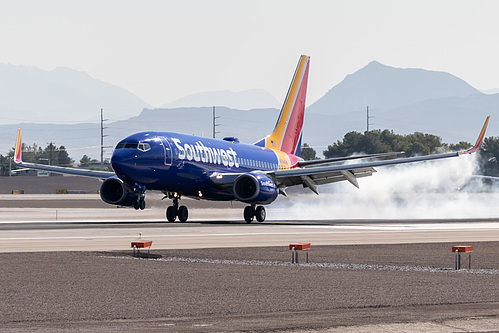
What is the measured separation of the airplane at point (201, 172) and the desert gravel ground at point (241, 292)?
59.6ft

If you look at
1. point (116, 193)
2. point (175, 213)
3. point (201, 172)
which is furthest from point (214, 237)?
point (116, 193)

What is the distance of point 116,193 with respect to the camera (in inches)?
2050

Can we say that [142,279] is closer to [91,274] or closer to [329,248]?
[91,274]

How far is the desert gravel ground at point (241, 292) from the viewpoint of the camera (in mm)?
14562

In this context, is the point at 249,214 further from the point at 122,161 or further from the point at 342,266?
the point at 342,266

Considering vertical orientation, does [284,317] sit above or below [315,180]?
below

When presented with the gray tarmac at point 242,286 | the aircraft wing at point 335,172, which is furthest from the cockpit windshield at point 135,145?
the gray tarmac at point 242,286

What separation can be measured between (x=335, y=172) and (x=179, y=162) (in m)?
9.82

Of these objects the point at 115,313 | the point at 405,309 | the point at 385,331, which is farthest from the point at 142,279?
the point at 385,331

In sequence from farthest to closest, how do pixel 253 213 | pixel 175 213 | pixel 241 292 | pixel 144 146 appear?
pixel 253 213 < pixel 175 213 < pixel 144 146 < pixel 241 292

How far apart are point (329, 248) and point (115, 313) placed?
55.1 ft

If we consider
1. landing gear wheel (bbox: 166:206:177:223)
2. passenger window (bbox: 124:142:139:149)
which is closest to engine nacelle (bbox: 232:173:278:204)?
landing gear wheel (bbox: 166:206:177:223)

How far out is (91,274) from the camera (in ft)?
72.0

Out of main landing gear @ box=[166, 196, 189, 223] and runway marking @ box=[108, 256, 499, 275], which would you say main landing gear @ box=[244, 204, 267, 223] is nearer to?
main landing gear @ box=[166, 196, 189, 223]
